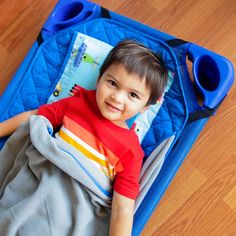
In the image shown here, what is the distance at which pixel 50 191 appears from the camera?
870 mm

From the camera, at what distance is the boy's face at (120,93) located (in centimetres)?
86

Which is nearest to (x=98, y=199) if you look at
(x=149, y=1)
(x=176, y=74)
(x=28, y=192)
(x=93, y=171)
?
(x=93, y=171)

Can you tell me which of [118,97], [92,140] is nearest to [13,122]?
[92,140]

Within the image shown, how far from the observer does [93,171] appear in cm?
91

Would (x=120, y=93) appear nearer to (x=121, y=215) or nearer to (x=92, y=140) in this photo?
(x=92, y=140)

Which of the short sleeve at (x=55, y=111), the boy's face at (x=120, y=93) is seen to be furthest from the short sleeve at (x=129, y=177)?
the short sleeve at (x=55, y=111)

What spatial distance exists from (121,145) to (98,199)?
15 cm

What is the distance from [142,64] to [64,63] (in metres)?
0.36

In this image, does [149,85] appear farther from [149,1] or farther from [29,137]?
[149,1]

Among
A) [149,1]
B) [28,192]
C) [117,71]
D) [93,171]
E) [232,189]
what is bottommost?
[28,192]

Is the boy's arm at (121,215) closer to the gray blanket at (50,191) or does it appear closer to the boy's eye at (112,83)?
the gray blanket at (50,191)

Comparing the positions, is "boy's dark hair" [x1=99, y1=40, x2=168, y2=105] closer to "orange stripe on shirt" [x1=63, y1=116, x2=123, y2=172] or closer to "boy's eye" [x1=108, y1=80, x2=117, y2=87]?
"boy's eye" [x1=108, y1=80, x2=117, y2=87]

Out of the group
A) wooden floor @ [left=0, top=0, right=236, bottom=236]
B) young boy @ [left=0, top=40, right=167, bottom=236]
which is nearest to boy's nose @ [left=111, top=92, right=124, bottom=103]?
young boy @ [left=0, top=40, right=167, bottom=236]

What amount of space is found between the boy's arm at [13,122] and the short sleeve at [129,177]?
0.31 meters
